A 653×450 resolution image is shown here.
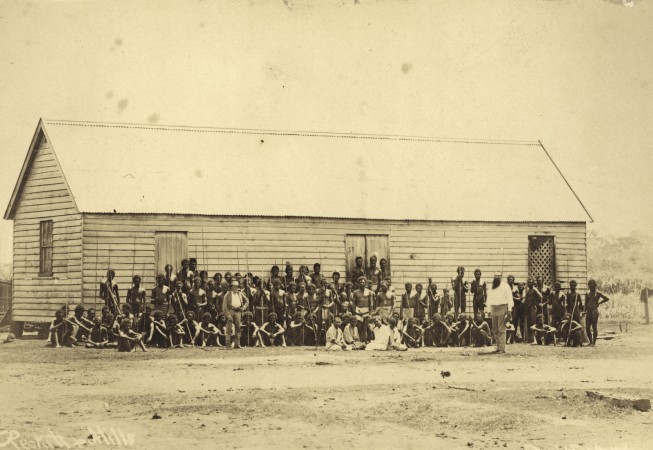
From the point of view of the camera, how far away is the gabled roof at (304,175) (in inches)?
851

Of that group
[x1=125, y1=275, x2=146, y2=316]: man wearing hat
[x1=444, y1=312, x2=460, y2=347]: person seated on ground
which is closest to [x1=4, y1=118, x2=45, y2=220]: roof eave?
[x1=125, y1=275, x2=146, y2=316]: man wearing hat

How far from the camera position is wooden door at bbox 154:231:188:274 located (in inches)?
842

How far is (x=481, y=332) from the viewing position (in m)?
19.4

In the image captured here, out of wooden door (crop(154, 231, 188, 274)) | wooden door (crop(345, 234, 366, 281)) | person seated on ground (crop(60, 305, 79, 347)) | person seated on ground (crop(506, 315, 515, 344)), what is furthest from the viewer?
wooden door (crop(345, 234, 366, 281))

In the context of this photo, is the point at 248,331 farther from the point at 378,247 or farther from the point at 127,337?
the point at 378,247

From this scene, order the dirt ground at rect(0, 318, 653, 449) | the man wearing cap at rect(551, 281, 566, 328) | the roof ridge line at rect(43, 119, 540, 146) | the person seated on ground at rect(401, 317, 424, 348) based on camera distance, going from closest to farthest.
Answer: the dirt ground at rect(0, 318, 653, 449)
the person seated on ground at rect(401, 317, 424, 348)
the man wearing cap at rect(551, 281, 566, 328)
the roof ridge line at rect(43, 119, 540, 146)

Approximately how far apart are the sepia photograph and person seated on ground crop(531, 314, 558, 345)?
5 cm

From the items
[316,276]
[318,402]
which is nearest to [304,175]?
[316,276]

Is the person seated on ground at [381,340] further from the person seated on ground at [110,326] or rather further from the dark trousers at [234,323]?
the person seated on ground at [110,326]

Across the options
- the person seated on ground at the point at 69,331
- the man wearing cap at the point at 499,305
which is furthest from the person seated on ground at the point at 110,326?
the man wearing cap at the point at 499,305

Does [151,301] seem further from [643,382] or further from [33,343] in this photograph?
[643,382]

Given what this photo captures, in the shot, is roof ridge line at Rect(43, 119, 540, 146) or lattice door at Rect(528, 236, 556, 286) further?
lattice door at Rect(528, 236, 556, 286)

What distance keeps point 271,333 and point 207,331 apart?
1505mm

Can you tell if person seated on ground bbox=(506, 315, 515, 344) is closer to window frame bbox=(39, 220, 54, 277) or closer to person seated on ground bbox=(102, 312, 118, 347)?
person seated on ground bbox=(102, 312, 118, 347)
